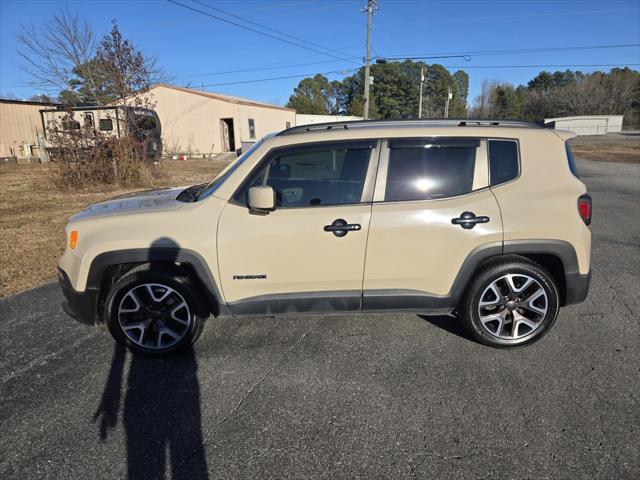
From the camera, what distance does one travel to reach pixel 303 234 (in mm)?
2840

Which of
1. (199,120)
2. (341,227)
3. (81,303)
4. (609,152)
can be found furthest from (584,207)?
(609,152)

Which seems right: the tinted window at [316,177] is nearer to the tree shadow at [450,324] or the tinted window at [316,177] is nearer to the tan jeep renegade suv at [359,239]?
the tan jeep renegade suv at [359,239]

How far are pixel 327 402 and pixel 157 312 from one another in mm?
1529

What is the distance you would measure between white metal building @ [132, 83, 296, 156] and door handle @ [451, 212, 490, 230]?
26.0 m

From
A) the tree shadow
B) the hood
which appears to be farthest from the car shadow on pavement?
the tree shadow

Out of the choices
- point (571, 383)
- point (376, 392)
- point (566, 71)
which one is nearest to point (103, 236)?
point (376, 392)

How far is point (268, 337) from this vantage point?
133 inches

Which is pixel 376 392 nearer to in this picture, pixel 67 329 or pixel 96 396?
pixel 96 396

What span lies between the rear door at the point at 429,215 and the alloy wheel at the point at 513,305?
31cm

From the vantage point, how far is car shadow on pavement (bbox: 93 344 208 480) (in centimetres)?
210

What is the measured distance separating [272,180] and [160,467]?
203cm

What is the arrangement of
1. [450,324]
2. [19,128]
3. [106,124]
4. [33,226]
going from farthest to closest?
[19,128] → [106,124] → [33,226] → [450,324]

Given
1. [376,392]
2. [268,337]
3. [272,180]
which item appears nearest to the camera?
[376,392]

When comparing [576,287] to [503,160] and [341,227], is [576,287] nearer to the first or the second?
[503,160]
